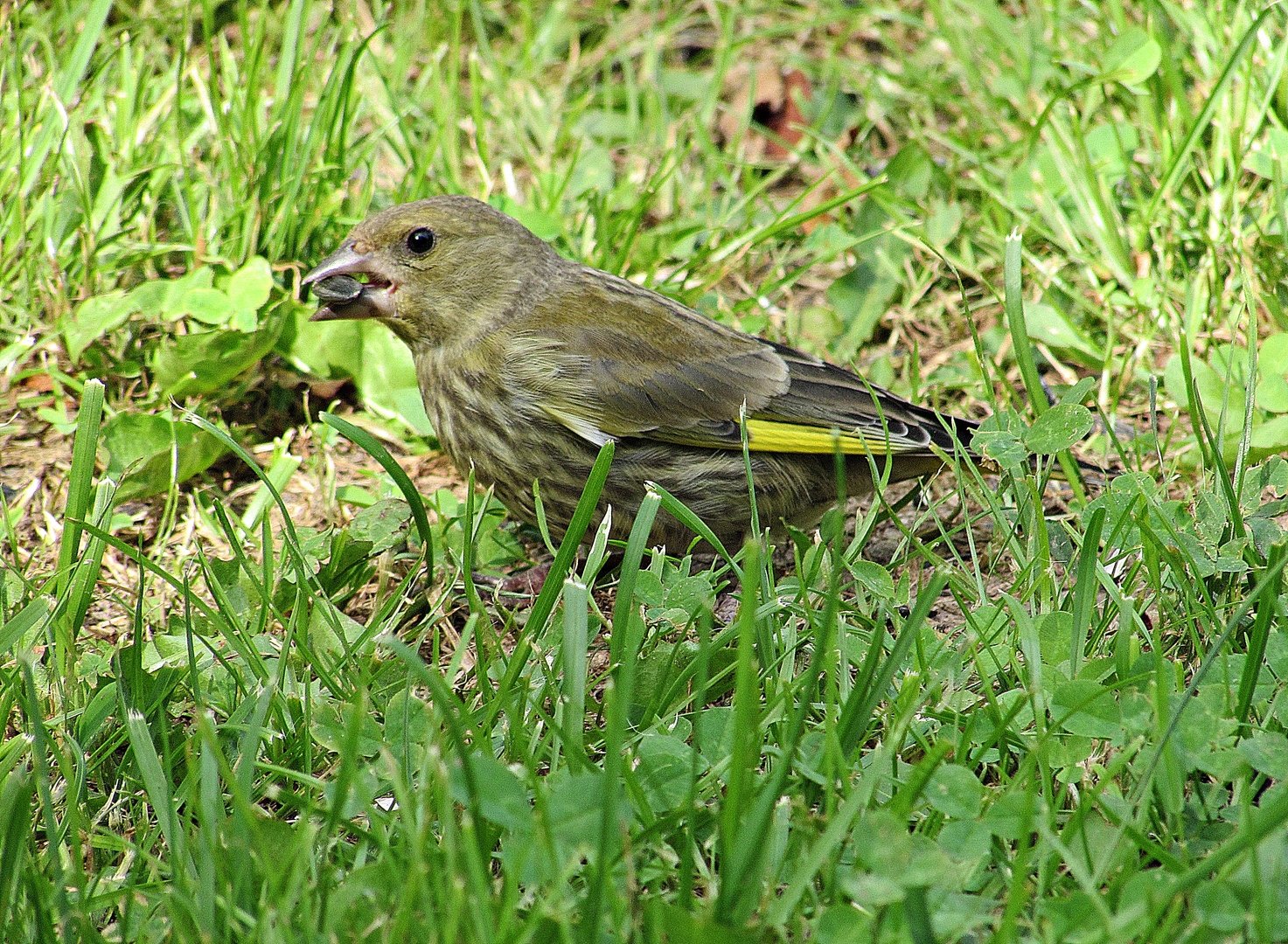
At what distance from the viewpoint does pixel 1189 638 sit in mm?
3270

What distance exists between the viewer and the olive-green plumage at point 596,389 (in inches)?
166

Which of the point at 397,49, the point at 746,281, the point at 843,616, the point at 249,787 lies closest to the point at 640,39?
the point at 397,49


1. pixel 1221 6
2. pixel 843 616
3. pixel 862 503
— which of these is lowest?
pixel 862 503

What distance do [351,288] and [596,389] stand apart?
832 millimetres

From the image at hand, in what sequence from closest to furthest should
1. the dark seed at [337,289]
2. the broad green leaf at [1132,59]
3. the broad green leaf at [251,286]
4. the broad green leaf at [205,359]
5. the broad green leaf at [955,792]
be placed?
the broad green leaf at [955,792], the dark seed at [337,289], the broad green leaf at [205,359], the broad green leaf at [251,286], the broad green leaf at [1132,59]

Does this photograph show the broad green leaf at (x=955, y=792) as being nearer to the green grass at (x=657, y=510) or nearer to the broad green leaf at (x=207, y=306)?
the green grass at (x=657, y=510)

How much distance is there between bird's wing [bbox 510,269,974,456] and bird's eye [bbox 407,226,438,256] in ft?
1.28

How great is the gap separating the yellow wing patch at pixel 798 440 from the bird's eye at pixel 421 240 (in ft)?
3.72

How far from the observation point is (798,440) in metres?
4.26

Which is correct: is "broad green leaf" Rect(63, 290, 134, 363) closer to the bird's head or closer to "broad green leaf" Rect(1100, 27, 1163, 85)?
the bird's head

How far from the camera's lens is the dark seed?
14.3 feet

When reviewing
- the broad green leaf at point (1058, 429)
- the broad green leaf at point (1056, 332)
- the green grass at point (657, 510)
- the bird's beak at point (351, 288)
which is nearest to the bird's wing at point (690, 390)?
the green grass at point (657, 510)

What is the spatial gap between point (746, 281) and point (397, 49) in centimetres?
185

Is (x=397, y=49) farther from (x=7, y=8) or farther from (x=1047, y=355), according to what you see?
(x=1047, y=355)
